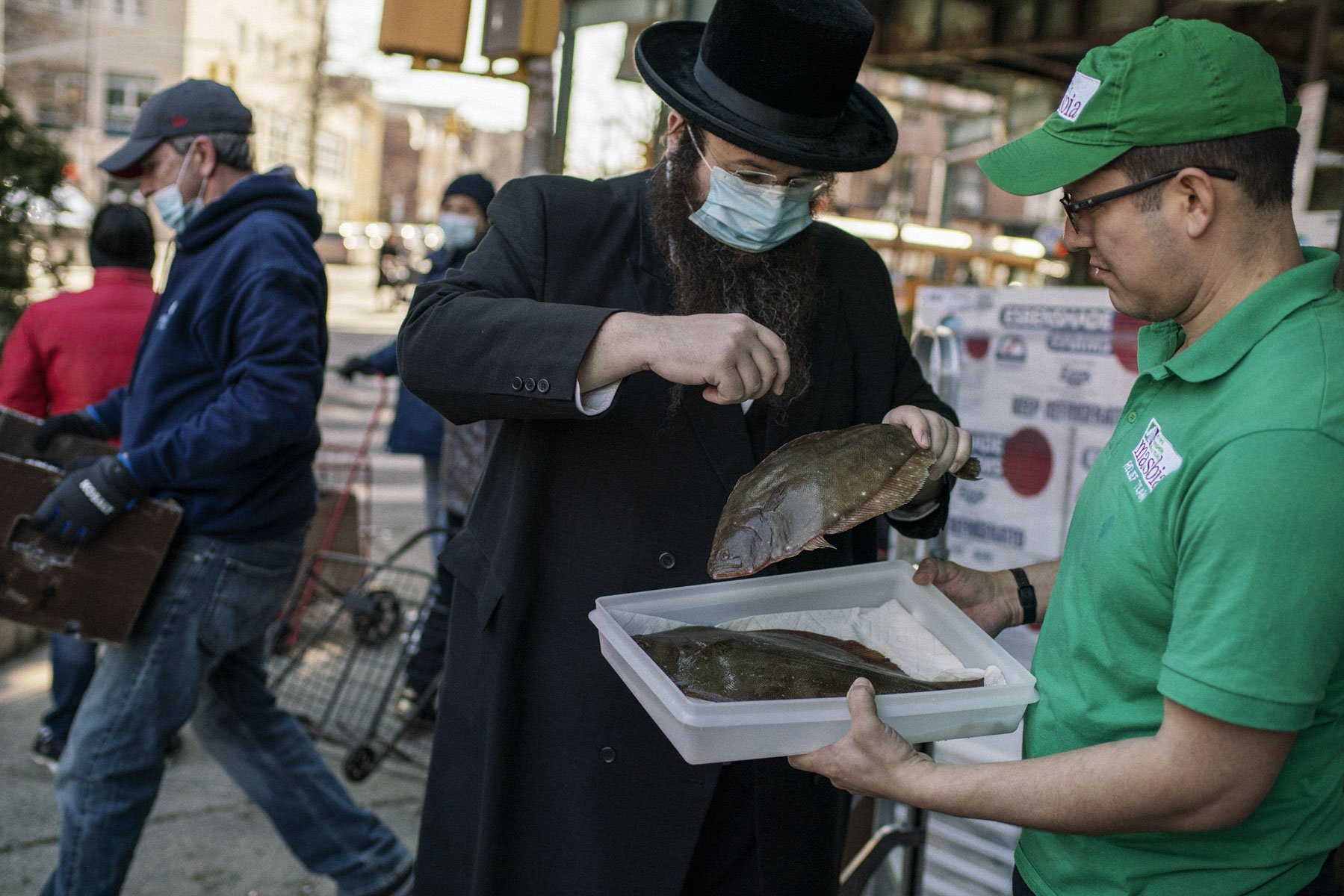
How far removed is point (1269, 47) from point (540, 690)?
770 cm

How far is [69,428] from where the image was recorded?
357cm

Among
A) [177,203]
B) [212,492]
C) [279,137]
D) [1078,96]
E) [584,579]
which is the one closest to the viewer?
[1078,96]

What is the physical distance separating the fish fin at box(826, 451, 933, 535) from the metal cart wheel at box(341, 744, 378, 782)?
327cm

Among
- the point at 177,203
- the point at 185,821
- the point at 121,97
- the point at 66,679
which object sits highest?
the point at 121,97

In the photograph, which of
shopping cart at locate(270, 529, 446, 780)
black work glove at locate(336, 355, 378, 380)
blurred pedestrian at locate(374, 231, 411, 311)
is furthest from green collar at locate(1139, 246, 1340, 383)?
blurred pedestrian at locate(374, 231, 411, 311)

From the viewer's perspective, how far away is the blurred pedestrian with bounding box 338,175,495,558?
5789mm

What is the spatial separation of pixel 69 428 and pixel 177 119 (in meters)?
1.09

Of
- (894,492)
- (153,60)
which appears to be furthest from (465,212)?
(153,60)

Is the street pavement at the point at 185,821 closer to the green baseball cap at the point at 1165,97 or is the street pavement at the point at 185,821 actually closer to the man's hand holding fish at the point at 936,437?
the man's hand holding fish at the point at 936,437

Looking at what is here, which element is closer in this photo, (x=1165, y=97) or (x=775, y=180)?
(x=1165, y=97)

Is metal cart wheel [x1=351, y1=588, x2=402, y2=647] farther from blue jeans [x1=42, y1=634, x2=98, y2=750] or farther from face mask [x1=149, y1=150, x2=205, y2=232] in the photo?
face mask [x1=149, y1=150, x2=205, y2=232]

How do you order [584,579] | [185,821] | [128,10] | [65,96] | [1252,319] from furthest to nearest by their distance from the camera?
[128,10] → [65,96] → [185,821] → [584,579] → [1252,319]

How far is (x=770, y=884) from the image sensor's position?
80.7 inches

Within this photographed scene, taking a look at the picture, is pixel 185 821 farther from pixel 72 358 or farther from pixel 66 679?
pixel 72 358
